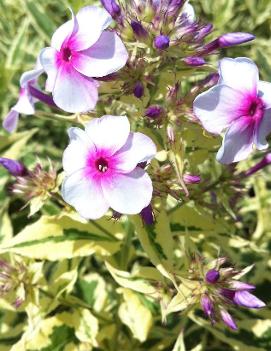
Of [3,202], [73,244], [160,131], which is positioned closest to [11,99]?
[3,202]

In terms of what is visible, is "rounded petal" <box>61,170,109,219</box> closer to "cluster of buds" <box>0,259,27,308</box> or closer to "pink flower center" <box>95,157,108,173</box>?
"pink flower center" <box>95,157,108,173</box>

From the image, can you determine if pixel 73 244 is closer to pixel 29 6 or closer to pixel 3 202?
pixel 3 202

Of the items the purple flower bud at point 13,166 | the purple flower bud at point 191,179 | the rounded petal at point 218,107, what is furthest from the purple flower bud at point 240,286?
the purple flower bud at point 13,166

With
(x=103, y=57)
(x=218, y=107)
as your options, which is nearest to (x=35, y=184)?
(x=103, y=57)

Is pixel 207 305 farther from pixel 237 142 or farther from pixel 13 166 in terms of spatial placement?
pixel 13 166

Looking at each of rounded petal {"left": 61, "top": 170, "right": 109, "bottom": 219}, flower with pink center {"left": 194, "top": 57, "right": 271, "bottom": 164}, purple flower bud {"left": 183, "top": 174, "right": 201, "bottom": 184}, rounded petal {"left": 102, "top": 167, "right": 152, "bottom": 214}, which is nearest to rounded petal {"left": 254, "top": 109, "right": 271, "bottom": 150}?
flower with pink center {"left": 194, "top": 57, "right": 271, "bottom": 164}

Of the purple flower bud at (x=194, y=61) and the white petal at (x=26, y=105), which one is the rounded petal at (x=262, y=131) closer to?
the purple flower bud at (x=194, y=61)
